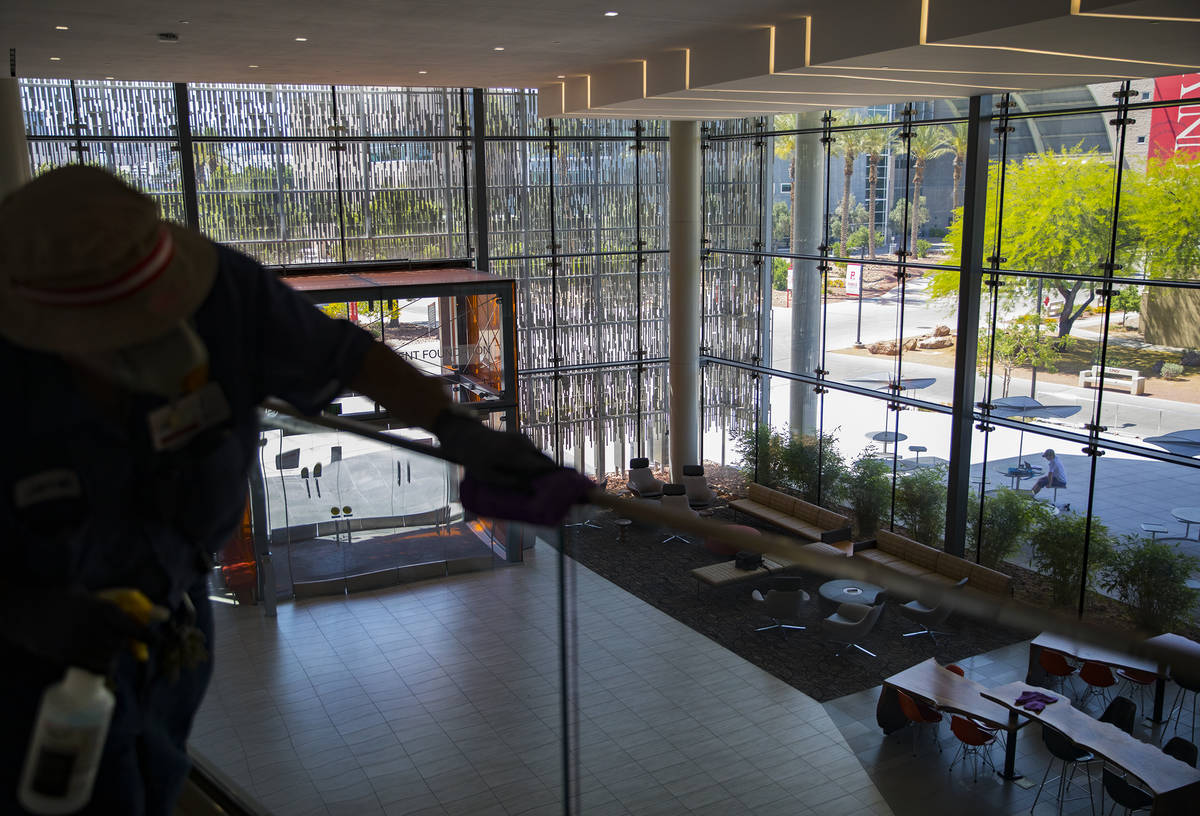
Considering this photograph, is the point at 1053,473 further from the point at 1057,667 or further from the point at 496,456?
the point at 496,456

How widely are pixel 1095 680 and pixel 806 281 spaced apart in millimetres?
9195

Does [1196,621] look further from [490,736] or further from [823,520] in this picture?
[490,736]

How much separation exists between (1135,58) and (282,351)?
8564mm

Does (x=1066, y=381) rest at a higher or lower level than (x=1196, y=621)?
higher

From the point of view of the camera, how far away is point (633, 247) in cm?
1714

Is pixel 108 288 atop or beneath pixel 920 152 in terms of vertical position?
beneath

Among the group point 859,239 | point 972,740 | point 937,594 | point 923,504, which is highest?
point 859,239

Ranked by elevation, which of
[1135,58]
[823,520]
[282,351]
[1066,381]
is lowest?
[823,520]

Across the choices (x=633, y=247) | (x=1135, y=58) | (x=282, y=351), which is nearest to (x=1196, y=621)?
(x=1135, y=58)

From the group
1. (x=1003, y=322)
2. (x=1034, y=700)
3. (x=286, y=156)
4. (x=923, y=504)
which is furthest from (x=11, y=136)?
(x=923, y=504)

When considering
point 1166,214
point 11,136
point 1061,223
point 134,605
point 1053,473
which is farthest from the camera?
point 1053,473

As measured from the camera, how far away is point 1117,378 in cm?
1131

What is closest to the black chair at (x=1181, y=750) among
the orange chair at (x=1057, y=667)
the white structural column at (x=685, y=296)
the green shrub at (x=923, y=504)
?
the orange chair at (x=1057, y=667)

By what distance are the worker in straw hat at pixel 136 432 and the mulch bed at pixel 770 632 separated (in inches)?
189
